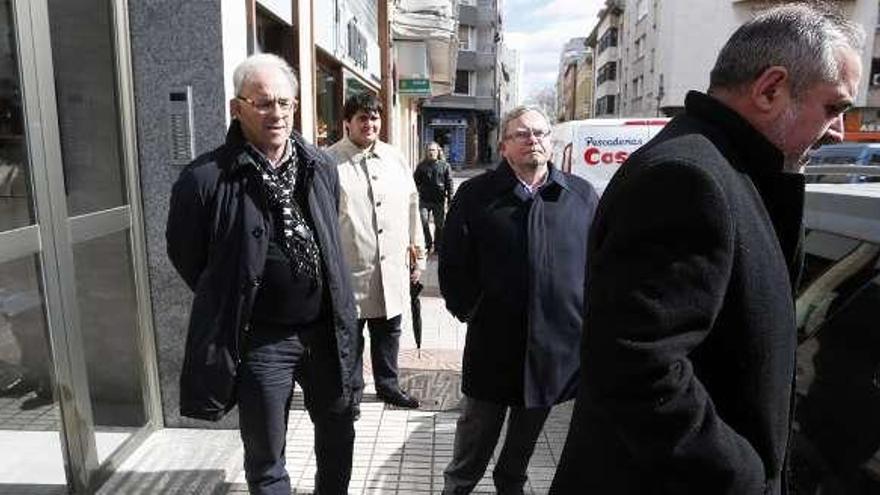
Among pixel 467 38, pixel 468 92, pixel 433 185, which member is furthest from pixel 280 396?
pixel 467 38

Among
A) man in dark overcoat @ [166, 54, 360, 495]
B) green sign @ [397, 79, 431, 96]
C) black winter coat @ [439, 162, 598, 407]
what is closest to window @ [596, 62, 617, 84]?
green sign @ [397, 79, 431, 96]

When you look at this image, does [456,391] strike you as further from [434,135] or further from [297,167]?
[434,135]

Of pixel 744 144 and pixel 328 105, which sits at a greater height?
pixel 328 105

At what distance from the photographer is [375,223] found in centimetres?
389

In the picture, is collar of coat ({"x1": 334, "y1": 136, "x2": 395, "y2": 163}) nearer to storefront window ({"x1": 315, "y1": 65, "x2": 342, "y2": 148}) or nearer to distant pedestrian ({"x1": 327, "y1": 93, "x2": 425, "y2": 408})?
distant pedestrian ({"x1": 327, "y1": 93, "x2": 425, "y2": 408})

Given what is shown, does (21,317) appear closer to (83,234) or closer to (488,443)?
(83,234)

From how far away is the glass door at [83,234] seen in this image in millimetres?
2500

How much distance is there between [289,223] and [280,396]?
0.64 m

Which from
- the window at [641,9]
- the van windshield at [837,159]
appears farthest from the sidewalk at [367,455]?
the window at [641,9]

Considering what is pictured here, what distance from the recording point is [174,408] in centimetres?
348

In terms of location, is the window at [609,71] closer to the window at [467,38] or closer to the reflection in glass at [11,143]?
the window at [467,38]

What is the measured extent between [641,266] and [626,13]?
5585 centimetres

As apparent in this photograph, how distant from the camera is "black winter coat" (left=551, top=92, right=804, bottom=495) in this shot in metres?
1.18

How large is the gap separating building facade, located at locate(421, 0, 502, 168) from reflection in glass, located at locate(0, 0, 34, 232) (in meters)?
41.7
